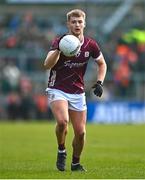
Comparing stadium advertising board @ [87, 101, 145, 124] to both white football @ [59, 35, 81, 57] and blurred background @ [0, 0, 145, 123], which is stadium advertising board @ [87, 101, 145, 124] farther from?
white football @ [59, 35, 81, 57]

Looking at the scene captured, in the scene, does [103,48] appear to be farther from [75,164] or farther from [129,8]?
[75,164]

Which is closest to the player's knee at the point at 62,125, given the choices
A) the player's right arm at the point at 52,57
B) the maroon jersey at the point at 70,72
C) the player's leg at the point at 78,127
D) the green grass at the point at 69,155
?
the player's leg at the point at 78,127

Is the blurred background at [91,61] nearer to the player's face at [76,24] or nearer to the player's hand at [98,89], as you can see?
the player's hand at [98,89]

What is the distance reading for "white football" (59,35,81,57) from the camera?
12.6 metres

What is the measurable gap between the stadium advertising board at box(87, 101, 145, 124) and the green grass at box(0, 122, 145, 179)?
735 cm

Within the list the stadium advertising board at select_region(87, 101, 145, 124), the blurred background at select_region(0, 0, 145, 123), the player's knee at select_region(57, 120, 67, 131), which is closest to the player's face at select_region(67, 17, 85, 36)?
the player's knee at select_region(57, 120, 67, 131)

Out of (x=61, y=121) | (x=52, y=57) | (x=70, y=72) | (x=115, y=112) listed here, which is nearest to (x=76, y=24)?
(x=52, y=57)

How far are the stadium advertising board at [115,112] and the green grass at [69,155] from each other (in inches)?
289

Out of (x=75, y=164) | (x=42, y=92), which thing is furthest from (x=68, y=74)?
(x=42, y=92)

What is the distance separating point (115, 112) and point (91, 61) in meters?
2.95

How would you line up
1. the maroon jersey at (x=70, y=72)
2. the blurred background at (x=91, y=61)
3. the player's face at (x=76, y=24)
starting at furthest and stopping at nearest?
the blurred background at (x=91, y=61), the maroon jersey at (x=70, y=72), the player's face at (x=76, y=24)

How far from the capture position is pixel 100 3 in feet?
138

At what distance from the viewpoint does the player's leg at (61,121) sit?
42.7 ft

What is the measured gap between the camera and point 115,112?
125ft
